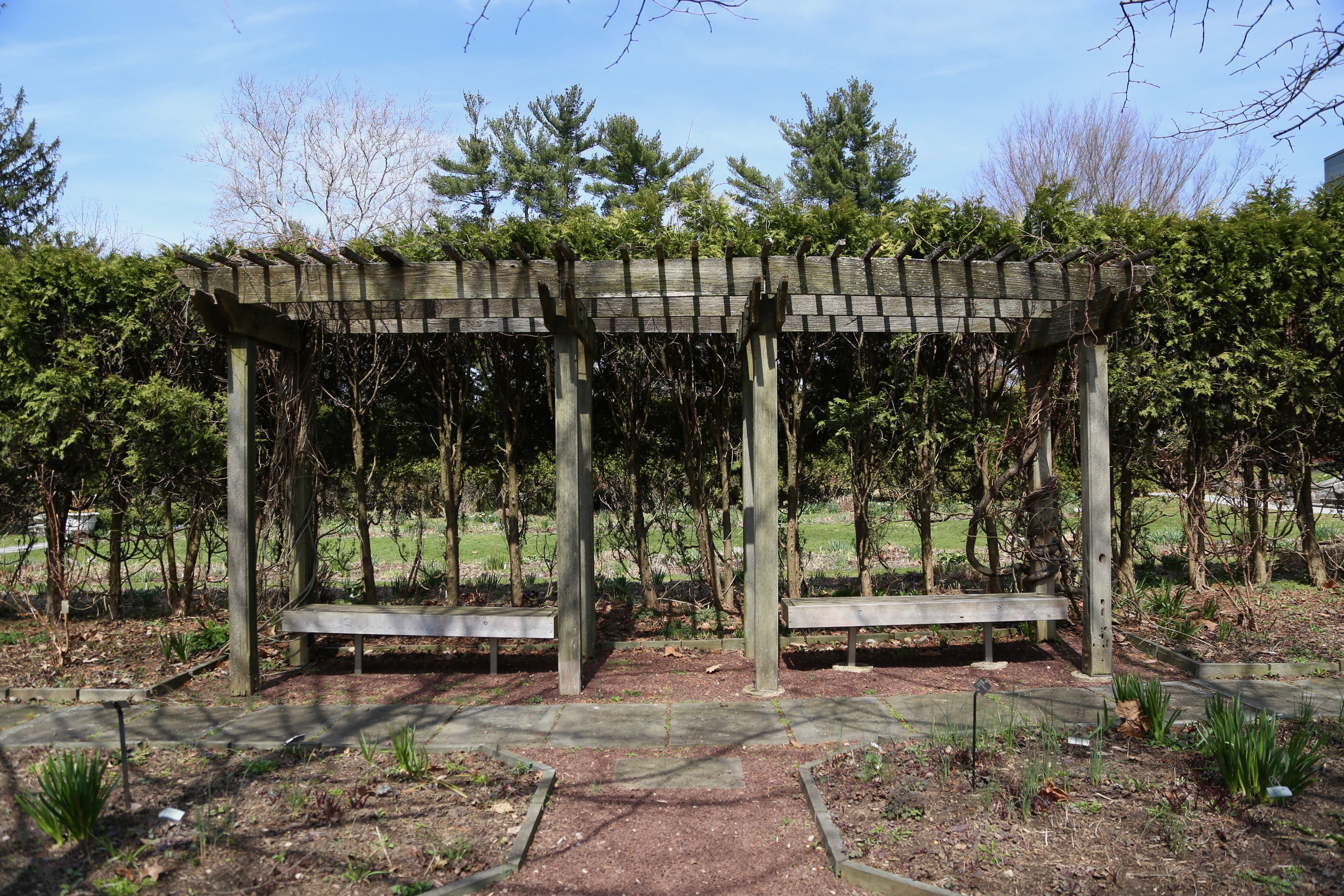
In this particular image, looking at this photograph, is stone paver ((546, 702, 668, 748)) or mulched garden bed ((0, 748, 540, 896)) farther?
stone paver ((546, 702, 668, 748))

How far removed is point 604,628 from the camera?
777 cm

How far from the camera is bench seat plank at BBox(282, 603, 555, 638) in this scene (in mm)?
5832

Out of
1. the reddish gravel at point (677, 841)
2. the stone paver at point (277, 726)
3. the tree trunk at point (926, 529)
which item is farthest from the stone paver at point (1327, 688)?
the stone paver at point (277, 726)

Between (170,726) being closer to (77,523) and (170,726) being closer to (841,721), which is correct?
(77,523)

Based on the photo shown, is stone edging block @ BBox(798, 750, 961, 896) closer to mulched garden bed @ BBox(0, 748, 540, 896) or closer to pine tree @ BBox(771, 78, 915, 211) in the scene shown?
mulched garden bed @ BBox(0, 748, 540, 896)

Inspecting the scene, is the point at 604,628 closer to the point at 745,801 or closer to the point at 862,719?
the point at 862,719

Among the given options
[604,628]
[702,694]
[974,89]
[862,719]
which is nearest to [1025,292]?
[974,89]

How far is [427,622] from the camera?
5.97m

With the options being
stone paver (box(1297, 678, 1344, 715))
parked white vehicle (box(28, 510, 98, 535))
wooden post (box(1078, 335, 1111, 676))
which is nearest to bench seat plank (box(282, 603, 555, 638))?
parked white vehicle (box(28, 510, 98, 535))

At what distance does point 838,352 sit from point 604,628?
3452mm

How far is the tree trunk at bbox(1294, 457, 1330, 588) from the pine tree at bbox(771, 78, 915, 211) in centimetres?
Result: 1824

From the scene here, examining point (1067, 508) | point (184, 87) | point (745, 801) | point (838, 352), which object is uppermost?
point (184, 87)

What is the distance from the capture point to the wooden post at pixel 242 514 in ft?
18.8

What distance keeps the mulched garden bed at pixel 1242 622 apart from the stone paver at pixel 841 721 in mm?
2764
